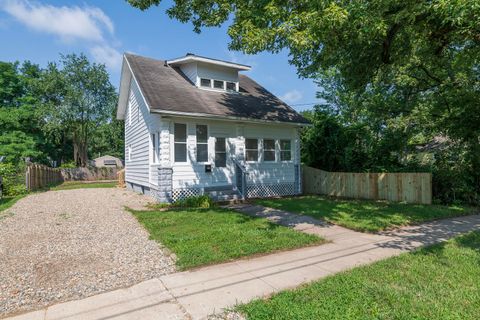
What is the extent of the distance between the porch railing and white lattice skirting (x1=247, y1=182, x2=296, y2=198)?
59 cm

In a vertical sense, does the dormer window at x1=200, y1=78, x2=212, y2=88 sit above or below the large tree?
below

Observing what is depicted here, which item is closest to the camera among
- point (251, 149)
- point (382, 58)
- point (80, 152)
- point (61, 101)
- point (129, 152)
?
point (382, 58)

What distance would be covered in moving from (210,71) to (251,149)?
4.41m

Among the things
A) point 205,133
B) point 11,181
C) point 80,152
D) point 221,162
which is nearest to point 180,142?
point 205,133

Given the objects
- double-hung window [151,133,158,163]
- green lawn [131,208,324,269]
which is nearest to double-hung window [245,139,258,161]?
double-hung window [151,133,158,163]

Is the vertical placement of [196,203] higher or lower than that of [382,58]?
lower

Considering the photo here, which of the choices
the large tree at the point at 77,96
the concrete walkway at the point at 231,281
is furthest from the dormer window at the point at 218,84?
the large tree at the point at 77,96

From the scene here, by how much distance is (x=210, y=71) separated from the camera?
46.8ft

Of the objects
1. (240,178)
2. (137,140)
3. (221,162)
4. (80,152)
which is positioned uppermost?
(80,152)

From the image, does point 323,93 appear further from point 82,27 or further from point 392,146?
point 82,27

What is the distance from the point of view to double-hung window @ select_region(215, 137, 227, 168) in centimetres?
1259

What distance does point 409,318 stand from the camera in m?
3.07

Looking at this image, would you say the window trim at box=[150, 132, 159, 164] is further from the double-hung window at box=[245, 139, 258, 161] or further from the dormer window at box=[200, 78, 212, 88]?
the double-hung window at box=[245, 139, 258, 161]

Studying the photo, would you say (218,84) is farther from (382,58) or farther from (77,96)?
(77,96)
